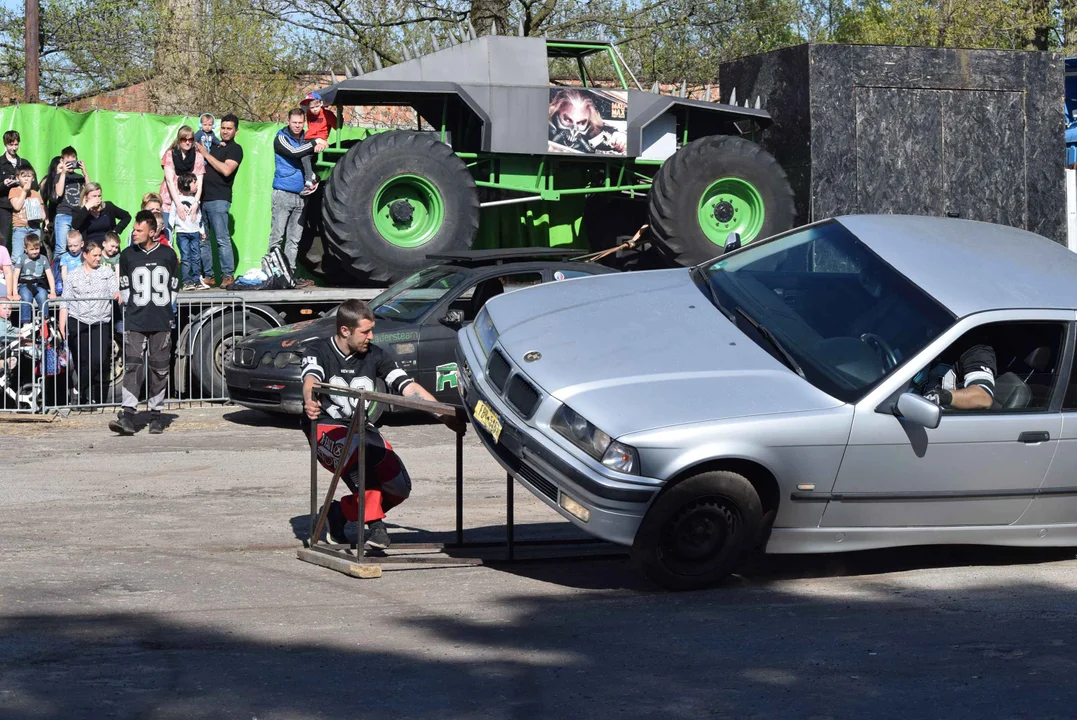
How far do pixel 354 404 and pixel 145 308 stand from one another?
16.5 feet

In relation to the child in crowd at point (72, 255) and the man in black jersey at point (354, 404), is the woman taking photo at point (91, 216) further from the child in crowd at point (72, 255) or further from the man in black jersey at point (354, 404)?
the man in black jersey at point (354, 404)

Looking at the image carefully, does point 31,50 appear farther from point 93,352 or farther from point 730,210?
point 730,210

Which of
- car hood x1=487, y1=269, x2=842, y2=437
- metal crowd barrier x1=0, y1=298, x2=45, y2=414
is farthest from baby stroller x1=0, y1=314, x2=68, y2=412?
car hood x1=487, y1=269, x2=842, y2=437

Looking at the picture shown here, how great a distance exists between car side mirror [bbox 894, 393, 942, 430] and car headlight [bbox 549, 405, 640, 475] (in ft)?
4.26

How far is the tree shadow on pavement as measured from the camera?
4.88 m

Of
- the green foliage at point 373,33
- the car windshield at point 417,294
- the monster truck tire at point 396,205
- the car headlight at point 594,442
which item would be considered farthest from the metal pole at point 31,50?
the car headlight at point 594,442

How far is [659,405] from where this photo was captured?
599cm

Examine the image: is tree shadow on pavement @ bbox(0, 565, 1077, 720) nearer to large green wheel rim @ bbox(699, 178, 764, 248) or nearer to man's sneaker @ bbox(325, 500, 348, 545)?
man's sneaker @ bbox(325, 500, 348, 545)

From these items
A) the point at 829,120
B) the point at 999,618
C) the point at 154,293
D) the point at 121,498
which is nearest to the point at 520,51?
the point at 829,120

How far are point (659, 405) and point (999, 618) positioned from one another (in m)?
1.89

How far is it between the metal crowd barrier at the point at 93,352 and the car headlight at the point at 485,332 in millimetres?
5267

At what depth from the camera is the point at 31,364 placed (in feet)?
40.3

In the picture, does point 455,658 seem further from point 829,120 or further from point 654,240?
point 829,120

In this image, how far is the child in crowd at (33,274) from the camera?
1266 cm
